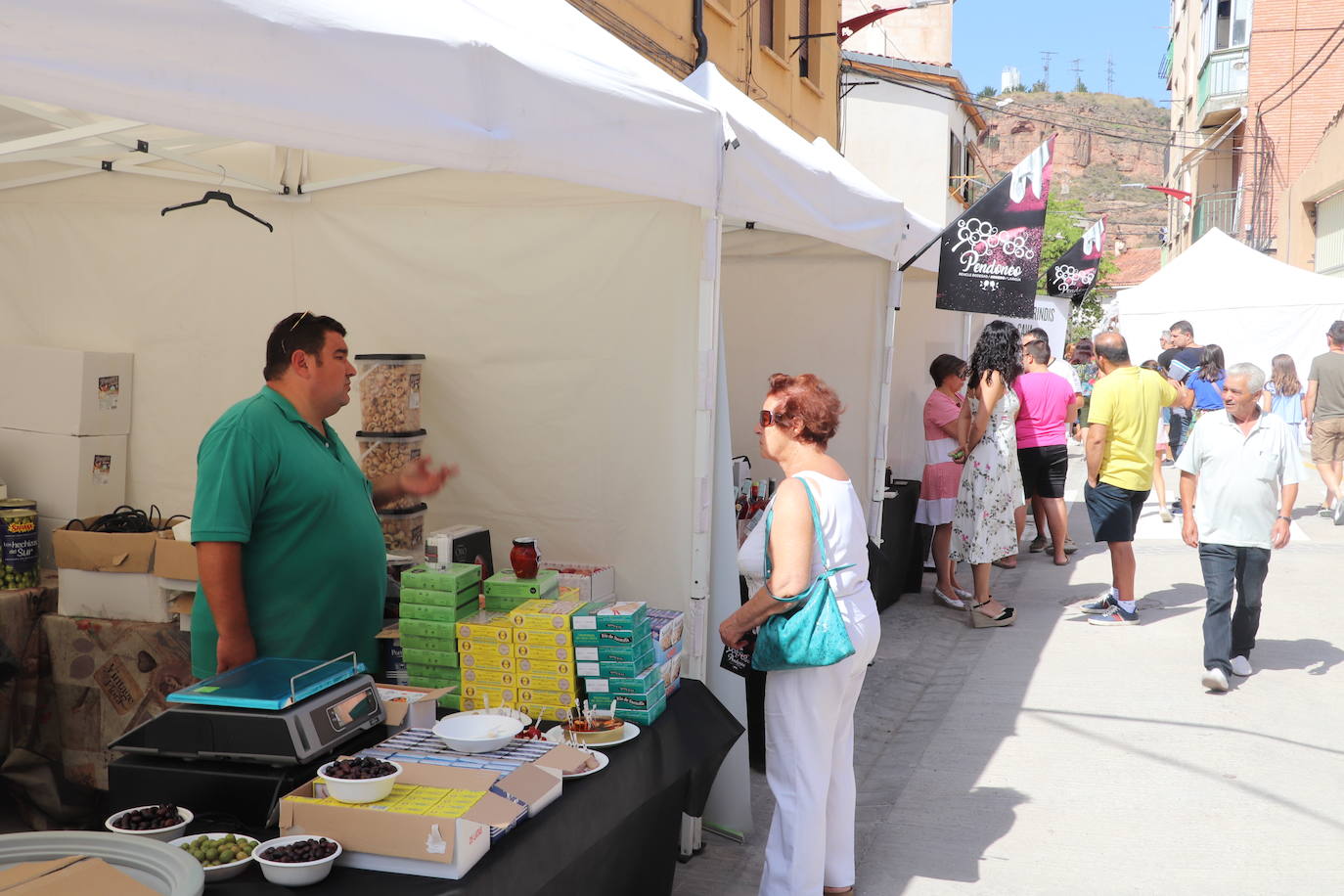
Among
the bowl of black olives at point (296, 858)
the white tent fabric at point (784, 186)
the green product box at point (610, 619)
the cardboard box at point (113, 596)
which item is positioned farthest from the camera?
the cardboard box at point (113, 596)

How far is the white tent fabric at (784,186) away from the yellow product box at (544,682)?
1719 mm

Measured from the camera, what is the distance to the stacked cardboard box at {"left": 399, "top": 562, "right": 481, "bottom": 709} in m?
3.35

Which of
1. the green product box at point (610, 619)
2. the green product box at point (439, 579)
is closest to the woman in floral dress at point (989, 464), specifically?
the green product box at point (610, 619)

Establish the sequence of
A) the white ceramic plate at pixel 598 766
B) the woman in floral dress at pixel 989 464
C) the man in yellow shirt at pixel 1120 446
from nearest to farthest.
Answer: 1. the white ceramic plate at pixel 598 766
2. the man in yellow shirt at pixel 1120 446
3. the woman in floral dress at pixel 989 464

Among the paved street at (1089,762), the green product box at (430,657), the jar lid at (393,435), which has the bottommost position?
the paved street at (1089,762)

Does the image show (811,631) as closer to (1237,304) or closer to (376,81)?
(376,81)

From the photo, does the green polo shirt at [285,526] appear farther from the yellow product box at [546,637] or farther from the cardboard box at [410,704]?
the yellow product box at [546,637]

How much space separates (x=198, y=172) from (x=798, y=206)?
2.76 metres

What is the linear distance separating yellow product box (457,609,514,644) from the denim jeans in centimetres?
440

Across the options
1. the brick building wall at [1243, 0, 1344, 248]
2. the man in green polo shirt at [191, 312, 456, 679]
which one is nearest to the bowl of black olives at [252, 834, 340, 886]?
the man in green polo shirt at [191, 312, 456, 679]

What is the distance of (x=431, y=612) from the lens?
11.0 feet

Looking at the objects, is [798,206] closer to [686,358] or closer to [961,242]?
[686,358]

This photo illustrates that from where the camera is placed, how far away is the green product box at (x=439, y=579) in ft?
11.0

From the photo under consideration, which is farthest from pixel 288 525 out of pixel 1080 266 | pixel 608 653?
pixel 1080 266
